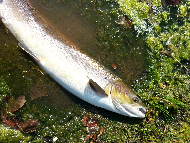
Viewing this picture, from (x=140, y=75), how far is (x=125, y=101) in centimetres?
93

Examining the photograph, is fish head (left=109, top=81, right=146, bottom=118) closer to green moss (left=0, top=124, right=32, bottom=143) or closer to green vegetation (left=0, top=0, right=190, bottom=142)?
green vegetation (left=0, top=0, right=190, bottom=142)

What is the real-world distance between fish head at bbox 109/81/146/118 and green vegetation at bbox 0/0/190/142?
0.39 metres

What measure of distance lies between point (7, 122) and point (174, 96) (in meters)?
3.75

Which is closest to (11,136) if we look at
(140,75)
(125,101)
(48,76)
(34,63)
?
(48,76)

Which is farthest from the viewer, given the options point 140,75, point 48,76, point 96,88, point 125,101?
point 140,75

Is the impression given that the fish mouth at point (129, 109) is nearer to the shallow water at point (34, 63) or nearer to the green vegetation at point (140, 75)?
the green vegetation at point (140, 75)

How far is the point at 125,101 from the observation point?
3.61 metres

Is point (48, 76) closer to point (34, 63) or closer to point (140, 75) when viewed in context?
point (34, 63)

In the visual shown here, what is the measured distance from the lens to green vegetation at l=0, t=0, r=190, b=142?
3836 mm

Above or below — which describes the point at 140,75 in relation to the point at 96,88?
above

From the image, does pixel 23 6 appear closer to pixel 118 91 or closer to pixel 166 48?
pixel 118 91

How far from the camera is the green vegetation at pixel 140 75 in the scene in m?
3.84

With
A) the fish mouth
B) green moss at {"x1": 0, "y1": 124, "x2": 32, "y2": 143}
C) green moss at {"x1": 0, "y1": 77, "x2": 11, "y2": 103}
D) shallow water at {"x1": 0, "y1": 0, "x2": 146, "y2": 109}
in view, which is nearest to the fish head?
the fish mouth

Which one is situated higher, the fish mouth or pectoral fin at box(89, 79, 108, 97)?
pectoral fin at box(89, 79, 108, 97)
